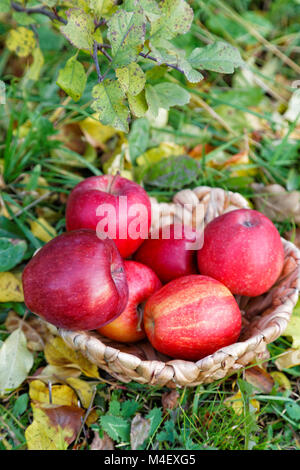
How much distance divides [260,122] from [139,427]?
5.12 ft

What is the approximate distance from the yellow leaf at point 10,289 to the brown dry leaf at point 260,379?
77 centimetres

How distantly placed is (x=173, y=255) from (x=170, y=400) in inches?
17.0

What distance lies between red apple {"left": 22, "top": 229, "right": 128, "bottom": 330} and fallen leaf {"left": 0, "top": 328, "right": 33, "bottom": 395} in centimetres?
25

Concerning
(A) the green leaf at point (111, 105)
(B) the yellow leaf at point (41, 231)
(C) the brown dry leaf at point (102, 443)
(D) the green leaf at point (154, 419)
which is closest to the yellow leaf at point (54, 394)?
(C) the brown dry leaf at point (102, 443)

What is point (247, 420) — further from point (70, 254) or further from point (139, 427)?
point (70, 254)

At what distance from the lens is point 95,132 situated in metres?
1.96

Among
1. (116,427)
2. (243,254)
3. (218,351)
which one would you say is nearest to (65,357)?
(116,427)

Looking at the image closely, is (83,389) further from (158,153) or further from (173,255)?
(158,153)

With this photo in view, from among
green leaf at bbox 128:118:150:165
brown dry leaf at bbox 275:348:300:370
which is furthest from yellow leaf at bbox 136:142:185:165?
brown dry leaf at bbox 275:348:300:370

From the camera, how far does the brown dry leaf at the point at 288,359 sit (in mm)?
1415

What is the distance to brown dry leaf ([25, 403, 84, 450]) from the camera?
1.22 metres

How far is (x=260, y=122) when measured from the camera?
2236 millimetres

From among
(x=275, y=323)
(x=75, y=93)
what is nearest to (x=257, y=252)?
(x=275, y=323)

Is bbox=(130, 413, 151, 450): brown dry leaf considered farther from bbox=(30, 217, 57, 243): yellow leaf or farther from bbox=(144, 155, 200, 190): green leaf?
bbox=(144, 155, 200, 190): green leaf
